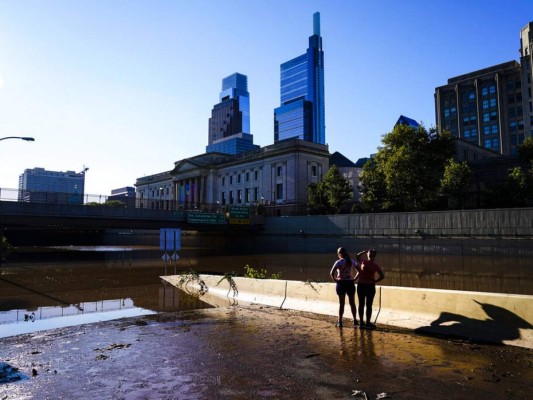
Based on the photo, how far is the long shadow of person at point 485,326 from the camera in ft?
25.3

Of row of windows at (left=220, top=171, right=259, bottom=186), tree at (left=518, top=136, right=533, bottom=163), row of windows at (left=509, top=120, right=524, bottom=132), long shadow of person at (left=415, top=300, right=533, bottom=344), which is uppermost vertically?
row of windows at (left=509, top=120, right=524, bottom=132)

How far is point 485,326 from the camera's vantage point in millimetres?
8102

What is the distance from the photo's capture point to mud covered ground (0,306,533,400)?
562 centimetres

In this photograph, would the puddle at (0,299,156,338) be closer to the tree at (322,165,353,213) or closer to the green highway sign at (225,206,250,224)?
the green highway sign at (225,206,250,224)

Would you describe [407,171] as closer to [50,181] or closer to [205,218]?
[205,218]

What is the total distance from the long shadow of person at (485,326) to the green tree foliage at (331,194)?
5309 centimetres

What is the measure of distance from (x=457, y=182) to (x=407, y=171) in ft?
19.3

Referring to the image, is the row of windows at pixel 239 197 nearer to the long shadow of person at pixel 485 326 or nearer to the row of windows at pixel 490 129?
the row of windows at pixel 490 129

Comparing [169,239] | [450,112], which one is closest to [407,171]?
[169,239]

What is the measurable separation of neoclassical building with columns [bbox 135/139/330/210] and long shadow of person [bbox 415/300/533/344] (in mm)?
56420

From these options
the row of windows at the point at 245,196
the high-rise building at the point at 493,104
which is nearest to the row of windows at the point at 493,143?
the high-rise building at the point at 493,104

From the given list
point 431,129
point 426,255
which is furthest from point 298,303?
point 431,129

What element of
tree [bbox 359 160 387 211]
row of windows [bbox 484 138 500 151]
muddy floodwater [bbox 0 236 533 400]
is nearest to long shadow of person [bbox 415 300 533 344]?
muddy floodwater [bbox 0 236 533 400]

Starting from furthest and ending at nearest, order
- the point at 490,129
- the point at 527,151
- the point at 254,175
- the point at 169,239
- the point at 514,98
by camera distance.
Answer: the point at 490,129 < the point at 514,98 < the point at 254,175 < the point at 527,151 < the point at 169,239
